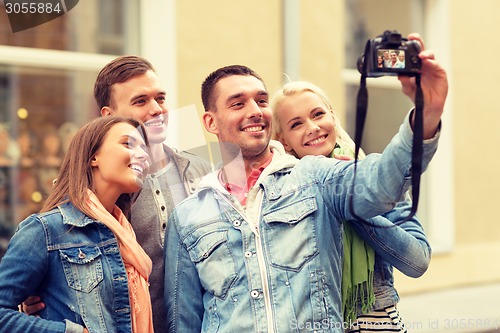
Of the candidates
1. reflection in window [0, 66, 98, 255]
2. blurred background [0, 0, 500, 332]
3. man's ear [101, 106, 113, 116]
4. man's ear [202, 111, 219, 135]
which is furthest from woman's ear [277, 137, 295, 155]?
reflection in window [0, 66, 98, 255]

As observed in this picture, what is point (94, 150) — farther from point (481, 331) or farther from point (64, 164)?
point (481, 331)

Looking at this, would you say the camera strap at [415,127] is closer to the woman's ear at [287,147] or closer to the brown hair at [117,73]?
the woman's ear at [287,147]

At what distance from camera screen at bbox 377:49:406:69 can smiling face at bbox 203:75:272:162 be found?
82 cm

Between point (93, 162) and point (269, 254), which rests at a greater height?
point (93, 162)

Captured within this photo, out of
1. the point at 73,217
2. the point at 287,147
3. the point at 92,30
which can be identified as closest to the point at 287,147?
the point at 287,147

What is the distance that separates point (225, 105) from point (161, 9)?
4.30 metres

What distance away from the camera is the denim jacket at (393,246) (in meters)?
2.87

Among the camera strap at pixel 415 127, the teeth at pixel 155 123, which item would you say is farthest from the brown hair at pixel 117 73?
the camera strap at pixel 415 127

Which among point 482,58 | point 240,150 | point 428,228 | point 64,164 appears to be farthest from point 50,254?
point 482,58

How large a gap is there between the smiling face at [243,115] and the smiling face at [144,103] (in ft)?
0.82

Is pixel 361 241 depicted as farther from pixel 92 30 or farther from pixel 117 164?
pixel 92 30

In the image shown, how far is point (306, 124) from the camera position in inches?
127

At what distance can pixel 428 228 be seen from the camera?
9.74m

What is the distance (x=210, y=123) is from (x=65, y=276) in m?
0.91
